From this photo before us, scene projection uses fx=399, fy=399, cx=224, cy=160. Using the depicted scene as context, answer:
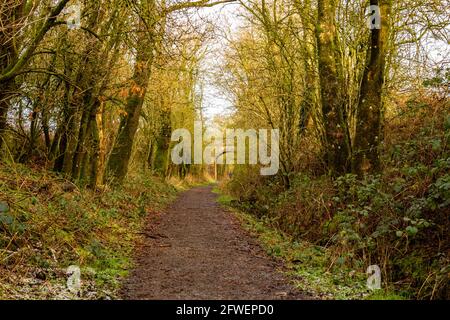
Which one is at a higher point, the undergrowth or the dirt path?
the undergrowth

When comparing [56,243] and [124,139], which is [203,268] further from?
[124,139]

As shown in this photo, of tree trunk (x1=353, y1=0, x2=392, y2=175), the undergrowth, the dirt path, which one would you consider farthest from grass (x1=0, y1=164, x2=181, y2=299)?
tree trunk (x1=353, y1=0, x2=392, y2=175)

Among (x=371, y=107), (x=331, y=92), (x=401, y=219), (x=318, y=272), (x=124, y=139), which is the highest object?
(x=331, y=92)

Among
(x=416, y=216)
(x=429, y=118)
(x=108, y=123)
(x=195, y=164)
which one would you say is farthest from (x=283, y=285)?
(x=195, y=164)

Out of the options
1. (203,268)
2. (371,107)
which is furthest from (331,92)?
(203,268)

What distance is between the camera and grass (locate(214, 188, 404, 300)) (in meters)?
4.95

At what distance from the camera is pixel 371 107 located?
8.53 m

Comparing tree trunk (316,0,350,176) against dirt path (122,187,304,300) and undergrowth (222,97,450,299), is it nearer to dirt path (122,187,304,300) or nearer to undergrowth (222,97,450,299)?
undergrowth (222,97,450,299)

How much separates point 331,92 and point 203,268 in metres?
5.86

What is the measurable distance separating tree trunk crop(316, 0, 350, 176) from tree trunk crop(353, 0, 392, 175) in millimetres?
1069

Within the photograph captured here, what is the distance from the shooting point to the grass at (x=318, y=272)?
4.95 meters

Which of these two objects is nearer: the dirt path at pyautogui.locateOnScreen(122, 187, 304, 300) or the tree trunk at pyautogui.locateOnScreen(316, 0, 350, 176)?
the dirt path at pyautogui.locateOnScreen(122, 187, 304, 300)

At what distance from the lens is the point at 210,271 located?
19.4 ft
